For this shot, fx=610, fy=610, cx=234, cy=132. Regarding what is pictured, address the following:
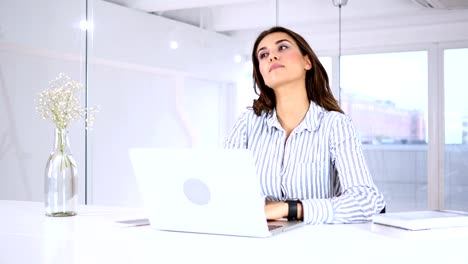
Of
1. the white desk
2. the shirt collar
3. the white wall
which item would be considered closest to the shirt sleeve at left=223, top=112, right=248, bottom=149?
the shirt collar

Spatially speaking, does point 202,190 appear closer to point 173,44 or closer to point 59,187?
point 59,187

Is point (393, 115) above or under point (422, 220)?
→ above

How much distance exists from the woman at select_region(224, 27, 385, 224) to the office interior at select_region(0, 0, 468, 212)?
1418 millimetres

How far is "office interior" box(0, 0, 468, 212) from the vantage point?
414 centimetres

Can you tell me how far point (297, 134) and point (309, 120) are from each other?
0.24 feet

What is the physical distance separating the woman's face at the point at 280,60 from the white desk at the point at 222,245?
2.88 feet

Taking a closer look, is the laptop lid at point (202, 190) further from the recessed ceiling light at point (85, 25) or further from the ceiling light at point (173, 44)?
the recessed ceiling light at point (85, 25)

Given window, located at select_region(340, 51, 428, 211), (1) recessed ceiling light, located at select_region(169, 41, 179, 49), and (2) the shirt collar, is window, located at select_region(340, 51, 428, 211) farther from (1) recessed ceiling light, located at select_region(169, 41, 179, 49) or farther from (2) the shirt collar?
(2) the shirt collar

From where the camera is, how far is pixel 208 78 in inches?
167

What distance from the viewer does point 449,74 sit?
13.6 feet

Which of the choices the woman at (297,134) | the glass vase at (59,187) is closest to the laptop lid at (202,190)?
the glass vase at (59,187)

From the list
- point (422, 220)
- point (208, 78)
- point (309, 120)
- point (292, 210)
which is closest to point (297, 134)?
point (309, 120)

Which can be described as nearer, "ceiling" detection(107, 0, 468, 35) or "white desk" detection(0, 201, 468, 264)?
"white desk" detection(0, 201, 468, 264)

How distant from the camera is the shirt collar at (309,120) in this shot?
2422 millimetres
